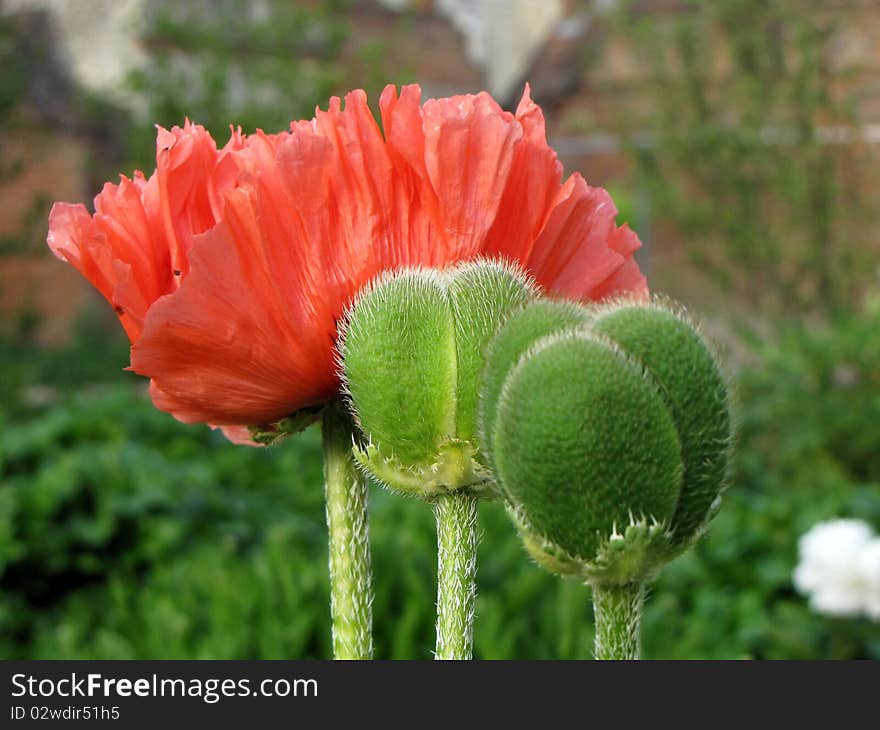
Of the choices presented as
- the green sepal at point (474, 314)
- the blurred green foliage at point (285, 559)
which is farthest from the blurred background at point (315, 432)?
the green sepal at point (474, 314)

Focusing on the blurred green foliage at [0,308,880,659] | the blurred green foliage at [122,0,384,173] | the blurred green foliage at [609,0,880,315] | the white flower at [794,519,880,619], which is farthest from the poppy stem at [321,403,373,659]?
the blurred green foliage at [122,0,384,173]

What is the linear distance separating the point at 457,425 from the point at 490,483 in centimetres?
4

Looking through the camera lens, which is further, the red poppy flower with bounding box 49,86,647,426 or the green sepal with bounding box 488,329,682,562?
the red poppy flower with bounding box 49,86,647,426

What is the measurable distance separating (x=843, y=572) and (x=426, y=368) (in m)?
2.53

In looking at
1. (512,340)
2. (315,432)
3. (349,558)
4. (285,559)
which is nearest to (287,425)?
(349,558)

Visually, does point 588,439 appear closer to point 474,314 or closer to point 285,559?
point 474,314

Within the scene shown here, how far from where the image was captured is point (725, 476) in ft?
1.91

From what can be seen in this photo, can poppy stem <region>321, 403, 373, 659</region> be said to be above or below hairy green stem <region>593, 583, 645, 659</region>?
above

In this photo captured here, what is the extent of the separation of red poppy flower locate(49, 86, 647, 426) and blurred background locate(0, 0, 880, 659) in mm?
155

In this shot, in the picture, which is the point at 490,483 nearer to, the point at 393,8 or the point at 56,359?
the point at 56,359

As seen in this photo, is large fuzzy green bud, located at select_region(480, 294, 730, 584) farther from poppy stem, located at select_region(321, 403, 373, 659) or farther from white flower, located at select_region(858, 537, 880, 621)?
white flower, located at select_region(858, 537, 880, 621)

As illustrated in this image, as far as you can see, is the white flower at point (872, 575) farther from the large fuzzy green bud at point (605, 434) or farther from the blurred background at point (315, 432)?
the large fuzzy green bud at point (605, 434)

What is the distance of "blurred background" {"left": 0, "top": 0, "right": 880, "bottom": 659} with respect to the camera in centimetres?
287

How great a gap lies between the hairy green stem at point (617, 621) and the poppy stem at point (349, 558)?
0.49 ft
